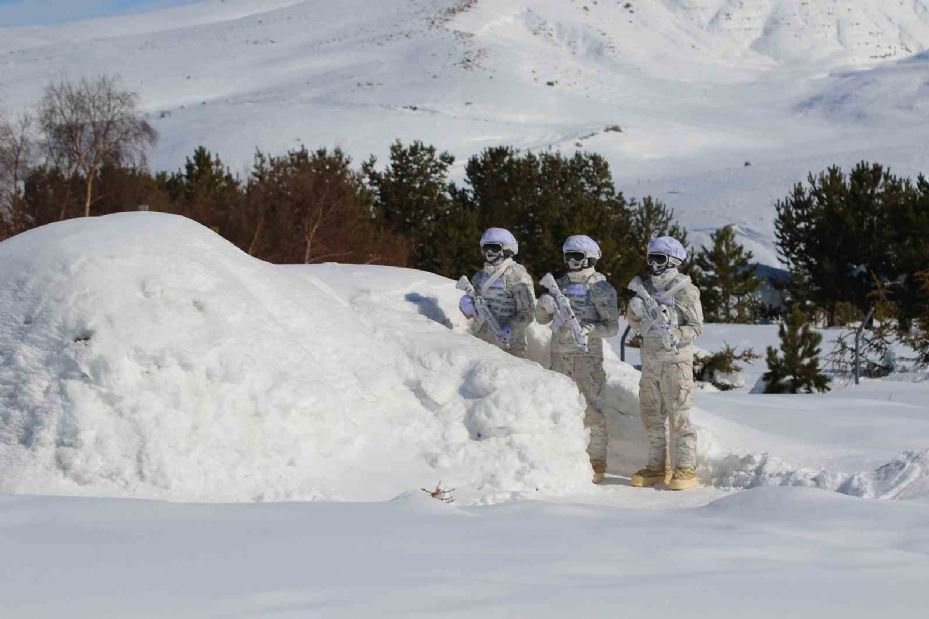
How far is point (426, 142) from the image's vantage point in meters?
66.9

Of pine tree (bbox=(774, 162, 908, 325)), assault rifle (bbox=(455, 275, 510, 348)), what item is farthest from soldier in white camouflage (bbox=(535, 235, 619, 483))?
pine tree (bbox=(774, 162, 908, 325))

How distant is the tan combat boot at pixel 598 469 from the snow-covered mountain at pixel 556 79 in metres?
33.0

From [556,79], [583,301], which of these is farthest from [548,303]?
[556,79]

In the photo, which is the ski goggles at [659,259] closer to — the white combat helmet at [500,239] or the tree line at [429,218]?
the white combat helmet at [500,239]

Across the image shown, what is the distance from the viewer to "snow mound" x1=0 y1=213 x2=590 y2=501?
7.25 metres

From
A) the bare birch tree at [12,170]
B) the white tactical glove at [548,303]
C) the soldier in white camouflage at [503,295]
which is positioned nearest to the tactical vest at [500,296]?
the soldier in white camouflage at [503,295]

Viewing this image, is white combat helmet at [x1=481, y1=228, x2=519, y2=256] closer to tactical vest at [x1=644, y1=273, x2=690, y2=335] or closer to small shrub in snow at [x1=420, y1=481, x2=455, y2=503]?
tactical vest at [x1=644, y1=273, x2=690, y2=335]

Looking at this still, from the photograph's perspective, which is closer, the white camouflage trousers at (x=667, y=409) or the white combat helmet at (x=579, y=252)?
the white camouflage trousers at (x=667, y=409)

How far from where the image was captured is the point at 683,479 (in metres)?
9.15

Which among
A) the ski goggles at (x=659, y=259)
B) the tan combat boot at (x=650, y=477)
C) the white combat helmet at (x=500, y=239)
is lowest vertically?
the tan combat boot at (x=650, y=477)

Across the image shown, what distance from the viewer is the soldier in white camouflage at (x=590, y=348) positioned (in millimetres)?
9352

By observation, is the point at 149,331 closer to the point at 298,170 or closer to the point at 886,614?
the point at 886,614

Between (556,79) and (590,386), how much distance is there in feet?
271

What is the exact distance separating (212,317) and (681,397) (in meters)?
3.46
